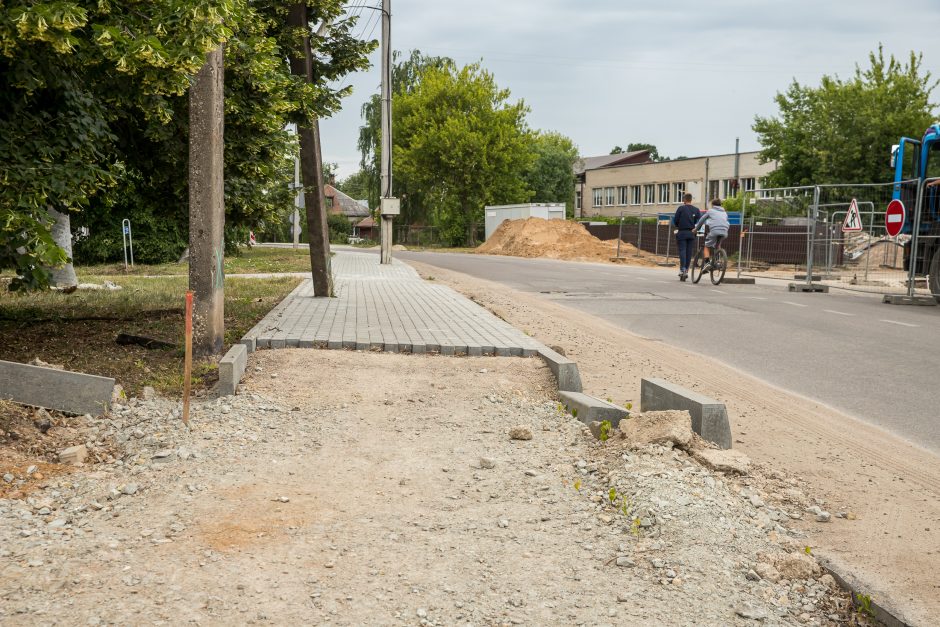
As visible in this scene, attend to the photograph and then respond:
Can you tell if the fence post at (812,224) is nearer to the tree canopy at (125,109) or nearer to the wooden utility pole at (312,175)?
the wooden utility pole at (312,175)

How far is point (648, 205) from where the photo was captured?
2987 inches

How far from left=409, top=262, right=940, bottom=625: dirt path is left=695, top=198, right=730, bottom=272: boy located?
413 inches

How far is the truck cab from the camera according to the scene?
15.7m

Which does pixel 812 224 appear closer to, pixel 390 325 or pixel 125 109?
pixel 390 325

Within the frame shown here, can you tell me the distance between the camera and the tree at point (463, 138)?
184 ft

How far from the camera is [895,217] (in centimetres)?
1684

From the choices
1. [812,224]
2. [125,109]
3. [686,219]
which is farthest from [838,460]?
[812,224]

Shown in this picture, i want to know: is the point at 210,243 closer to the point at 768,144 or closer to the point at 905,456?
the point at 905,456

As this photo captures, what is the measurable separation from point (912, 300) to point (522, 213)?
36443mm

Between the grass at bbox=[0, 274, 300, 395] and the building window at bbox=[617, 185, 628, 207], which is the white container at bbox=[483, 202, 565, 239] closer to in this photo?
the building window at bbox=[617, 185, 628, 207]

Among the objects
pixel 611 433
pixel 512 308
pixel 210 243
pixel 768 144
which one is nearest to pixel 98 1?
pixel 210 243

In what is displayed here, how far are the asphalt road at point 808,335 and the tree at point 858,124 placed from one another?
92.3 ft

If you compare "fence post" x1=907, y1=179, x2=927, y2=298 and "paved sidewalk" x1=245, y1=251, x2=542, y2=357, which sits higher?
"fence post" x1=907, y1=179, x2=927, y2=298

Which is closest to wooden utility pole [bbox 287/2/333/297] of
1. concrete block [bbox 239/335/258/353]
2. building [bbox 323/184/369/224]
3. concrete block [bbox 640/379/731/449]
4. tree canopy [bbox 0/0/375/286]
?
tree canopy [bbox 0/0/375/286]
